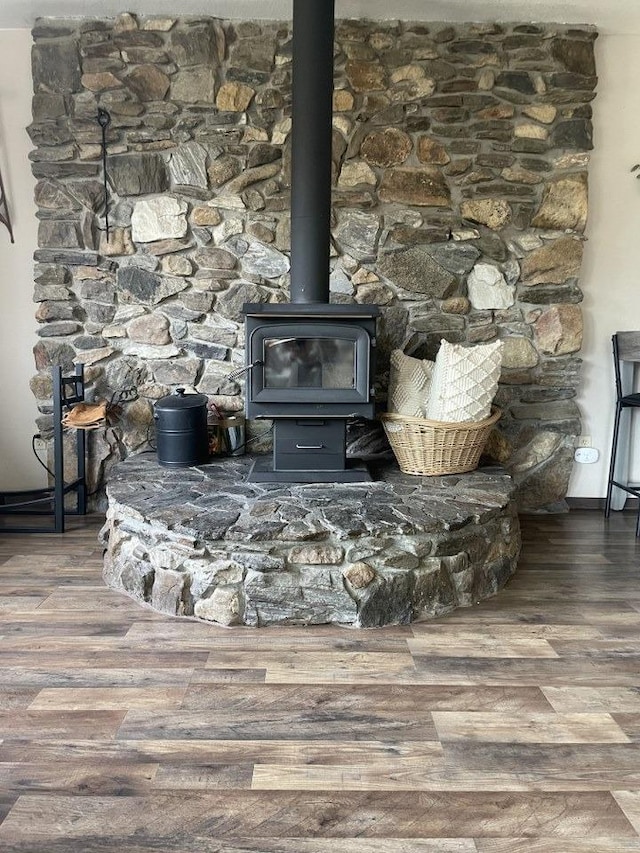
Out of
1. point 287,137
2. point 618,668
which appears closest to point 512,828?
point 618,668

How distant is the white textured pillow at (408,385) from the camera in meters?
2.92

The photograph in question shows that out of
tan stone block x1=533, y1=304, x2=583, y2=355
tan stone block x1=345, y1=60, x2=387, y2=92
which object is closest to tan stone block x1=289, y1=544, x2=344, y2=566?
tan stone block x1=533, y1=304, x2=583, y2=355

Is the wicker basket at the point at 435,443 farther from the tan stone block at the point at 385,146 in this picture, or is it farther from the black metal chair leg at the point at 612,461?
the tan stone block at the point at 385,146

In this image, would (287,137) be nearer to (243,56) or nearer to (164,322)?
(243,56)

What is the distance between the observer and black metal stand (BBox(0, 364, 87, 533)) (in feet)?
9.98

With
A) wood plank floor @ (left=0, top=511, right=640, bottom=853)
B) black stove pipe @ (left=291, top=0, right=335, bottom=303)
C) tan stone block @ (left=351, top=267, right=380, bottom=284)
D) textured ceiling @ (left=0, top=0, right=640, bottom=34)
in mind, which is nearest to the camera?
wood plank floor @ (left=0, top=511, right=640, bottom=853)

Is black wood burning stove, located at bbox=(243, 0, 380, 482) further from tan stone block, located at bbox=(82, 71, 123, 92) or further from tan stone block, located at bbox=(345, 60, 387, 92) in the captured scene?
tan stone block, located at bbox=(82, 71, 123, 92)

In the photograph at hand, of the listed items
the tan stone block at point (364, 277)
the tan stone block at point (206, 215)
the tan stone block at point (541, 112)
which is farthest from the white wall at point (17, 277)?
the tan stone block at point (541, 112)

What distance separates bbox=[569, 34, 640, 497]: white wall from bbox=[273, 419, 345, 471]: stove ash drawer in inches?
61.1

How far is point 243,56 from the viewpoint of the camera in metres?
3.16

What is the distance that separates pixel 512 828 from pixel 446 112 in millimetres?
3108

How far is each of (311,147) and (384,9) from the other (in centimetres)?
104

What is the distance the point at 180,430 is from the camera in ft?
9.53

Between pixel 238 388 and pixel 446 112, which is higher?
pixel 446 112
